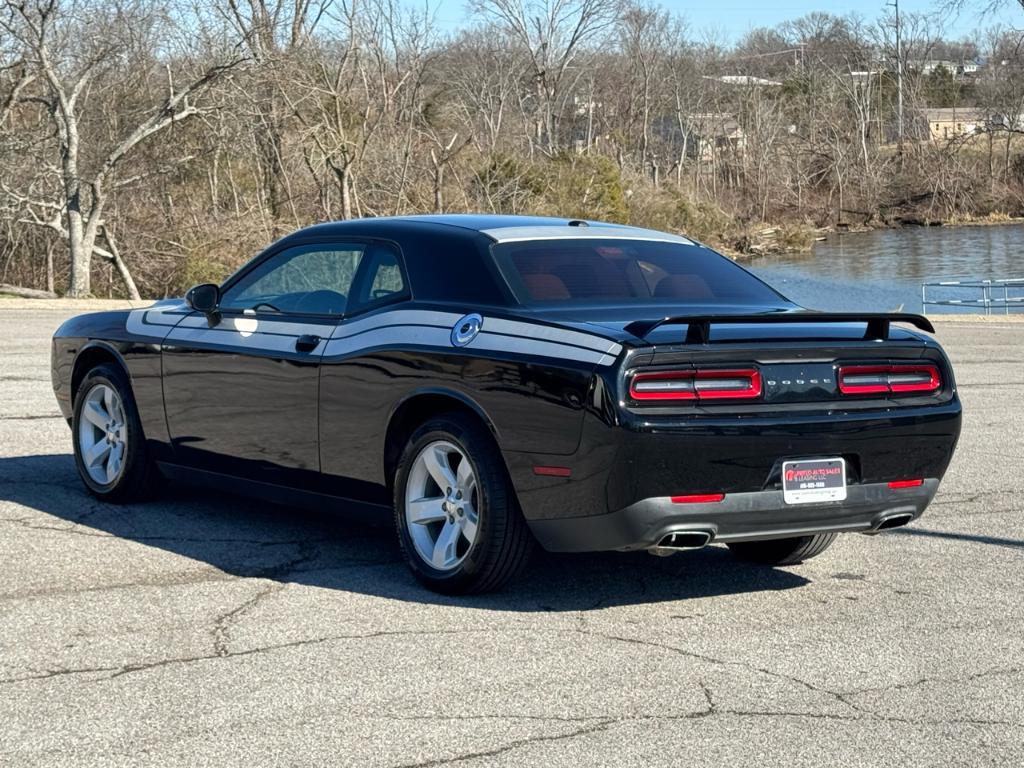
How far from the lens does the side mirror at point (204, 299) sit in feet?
25.0

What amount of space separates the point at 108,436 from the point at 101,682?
11.5 feet

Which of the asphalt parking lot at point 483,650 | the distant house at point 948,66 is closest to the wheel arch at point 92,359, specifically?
the asphalt parking lot at point 483,650

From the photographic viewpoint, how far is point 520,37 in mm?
78875

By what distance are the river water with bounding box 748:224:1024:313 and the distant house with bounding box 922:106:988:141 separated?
3304 cm

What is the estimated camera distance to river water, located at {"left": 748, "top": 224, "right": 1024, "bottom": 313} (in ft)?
142

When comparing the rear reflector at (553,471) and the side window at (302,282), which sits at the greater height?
the side window at (302,282)

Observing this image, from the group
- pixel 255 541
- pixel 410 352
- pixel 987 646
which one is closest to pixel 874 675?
pixel 987 646

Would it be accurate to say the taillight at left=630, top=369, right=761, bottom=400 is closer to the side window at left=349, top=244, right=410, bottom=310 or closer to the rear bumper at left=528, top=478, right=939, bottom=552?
the rear bumper at left=528, top=478, right=939, bottom=552

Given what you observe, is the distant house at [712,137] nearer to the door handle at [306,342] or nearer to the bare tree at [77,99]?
the bare tree at [77,99]

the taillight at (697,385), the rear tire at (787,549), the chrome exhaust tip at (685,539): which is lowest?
the rear tire at (787,549)

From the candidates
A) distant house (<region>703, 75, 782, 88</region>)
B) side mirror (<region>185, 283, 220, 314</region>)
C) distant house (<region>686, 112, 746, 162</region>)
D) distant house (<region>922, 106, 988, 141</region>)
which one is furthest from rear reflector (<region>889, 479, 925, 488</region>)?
distant house (<region>922, 106, 988, 141</region>)

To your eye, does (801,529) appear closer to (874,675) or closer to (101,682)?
(874,675)

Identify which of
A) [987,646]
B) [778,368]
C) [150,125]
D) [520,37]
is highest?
[520,37]

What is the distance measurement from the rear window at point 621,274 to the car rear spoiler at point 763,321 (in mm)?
590
